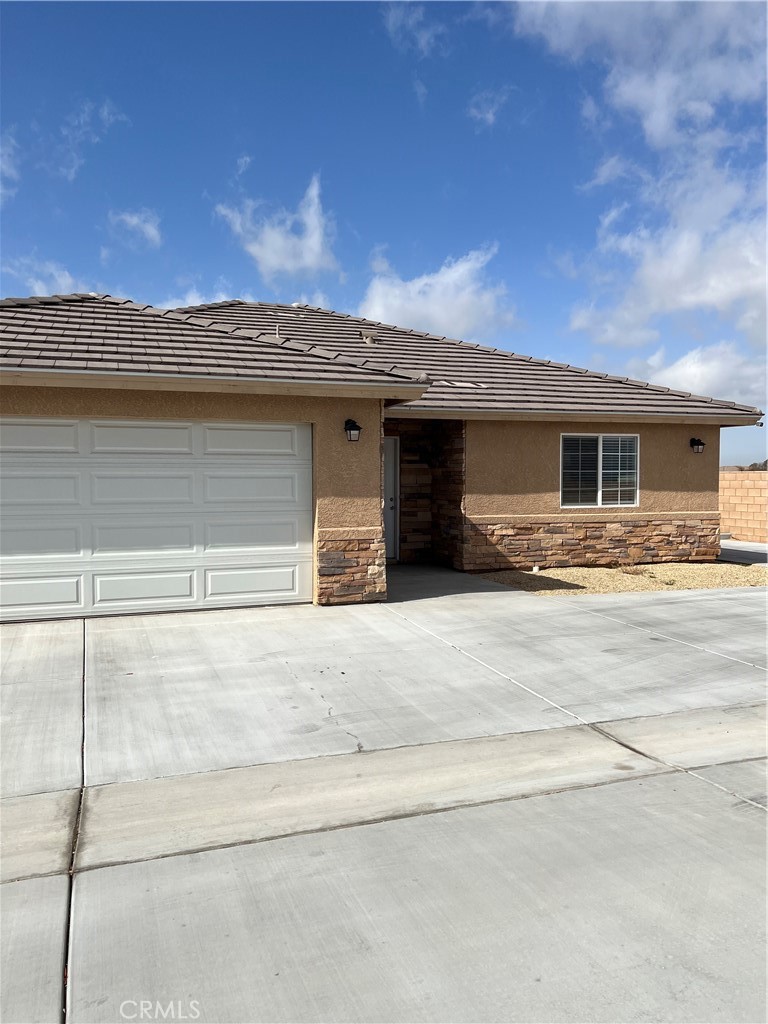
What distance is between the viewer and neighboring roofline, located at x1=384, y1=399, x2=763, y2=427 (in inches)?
475

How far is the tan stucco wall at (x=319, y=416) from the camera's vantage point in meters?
8.70

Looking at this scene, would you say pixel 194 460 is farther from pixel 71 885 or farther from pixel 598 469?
pixel 598 469

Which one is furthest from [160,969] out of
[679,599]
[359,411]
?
[679,599]

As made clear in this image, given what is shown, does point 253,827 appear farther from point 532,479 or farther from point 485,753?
point 532,479

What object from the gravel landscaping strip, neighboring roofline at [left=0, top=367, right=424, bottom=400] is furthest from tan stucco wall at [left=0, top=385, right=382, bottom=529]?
the gravel landscaping strip

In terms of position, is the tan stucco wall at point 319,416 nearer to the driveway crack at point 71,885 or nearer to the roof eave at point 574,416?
the roof eave at point 574,416

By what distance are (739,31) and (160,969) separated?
12348 millimetres

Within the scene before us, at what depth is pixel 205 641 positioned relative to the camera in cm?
785

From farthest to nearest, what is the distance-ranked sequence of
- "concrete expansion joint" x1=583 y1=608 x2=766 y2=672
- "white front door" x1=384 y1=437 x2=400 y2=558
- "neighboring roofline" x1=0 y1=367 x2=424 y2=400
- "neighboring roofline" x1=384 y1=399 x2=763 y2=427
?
"white front door" x1=384 y1=437 x2=400 y2=558 < "neighboring roofline" x1=384 y1=399 x2=763 y2=427 < "neighboring roofline" x1=0 y1=367 x2=424 y2=400 < "concrete expansion joint" x1=583 y1=608 x2=766 y2=672

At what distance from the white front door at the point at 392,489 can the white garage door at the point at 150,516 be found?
4.15 metres

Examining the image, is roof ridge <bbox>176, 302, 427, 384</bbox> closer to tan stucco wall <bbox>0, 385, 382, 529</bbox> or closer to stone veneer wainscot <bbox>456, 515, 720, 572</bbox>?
tan stucco wall <bbox>0, 385, 382, 529</bbox>

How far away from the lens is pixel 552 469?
13500 millimetres

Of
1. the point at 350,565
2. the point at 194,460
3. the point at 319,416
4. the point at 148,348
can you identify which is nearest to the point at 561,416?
the point at 319,416

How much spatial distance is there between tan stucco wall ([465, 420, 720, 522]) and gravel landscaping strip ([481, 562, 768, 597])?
3.60 feet
